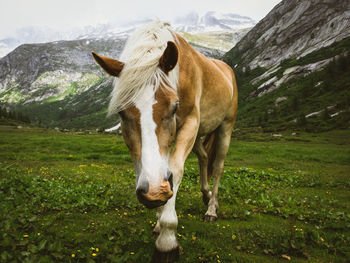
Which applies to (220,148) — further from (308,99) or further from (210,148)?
(308,99)

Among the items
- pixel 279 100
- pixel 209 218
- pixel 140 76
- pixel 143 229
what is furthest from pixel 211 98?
pixel 279 100

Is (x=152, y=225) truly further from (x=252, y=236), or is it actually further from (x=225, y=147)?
(x=225, y=147)

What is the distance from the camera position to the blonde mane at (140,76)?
11.3ft

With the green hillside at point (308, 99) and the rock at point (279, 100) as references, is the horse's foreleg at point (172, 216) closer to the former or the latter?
the green hillside at point (308, 99)

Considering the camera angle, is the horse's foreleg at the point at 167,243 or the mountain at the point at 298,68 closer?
the horse's foreleg at the point at 167,243

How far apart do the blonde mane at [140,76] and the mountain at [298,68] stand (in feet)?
219

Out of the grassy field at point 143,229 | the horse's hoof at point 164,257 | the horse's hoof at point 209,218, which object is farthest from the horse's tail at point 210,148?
the horse's hoof at point 164,257

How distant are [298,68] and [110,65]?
440 feet

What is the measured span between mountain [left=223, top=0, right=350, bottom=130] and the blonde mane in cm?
6676

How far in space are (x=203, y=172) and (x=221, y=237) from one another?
94.4 inches

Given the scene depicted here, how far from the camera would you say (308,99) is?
8781 centimetres

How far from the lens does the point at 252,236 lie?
4.78 metres

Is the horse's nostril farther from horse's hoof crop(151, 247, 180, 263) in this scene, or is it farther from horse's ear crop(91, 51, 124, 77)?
horse's ear crop(91, 51, 124, 77)

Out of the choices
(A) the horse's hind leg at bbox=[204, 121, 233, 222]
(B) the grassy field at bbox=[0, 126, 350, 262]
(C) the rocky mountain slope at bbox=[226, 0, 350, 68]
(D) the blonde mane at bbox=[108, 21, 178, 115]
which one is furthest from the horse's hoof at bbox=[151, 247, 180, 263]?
(C) the rocky mountain slope at bbox=[226, 0, 350, 68]
